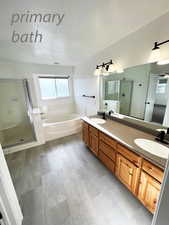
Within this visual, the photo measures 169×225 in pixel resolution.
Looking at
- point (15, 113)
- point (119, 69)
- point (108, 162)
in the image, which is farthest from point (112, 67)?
point (15, 113)

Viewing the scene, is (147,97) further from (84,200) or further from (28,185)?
(28,185)

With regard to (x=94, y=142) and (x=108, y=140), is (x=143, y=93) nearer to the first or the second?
(x=108, y=140)

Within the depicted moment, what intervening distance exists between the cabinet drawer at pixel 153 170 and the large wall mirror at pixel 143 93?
0.70 meters

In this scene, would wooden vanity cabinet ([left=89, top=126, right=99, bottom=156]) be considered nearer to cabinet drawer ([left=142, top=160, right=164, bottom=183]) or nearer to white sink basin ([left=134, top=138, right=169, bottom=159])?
white sink basin ([left=134, top=138, right=169, bottom=159])

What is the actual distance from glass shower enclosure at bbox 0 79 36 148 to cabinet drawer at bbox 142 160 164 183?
2.77 meters

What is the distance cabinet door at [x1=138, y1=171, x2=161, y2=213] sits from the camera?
40.6 inches

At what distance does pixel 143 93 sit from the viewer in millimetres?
1636

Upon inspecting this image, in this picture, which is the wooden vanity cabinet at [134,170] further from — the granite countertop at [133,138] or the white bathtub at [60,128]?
the white bathtub at [60,128]

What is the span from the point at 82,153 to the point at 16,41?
8.78 feet

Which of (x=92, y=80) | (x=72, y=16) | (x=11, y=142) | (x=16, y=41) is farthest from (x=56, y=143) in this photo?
(x=72, y=16)

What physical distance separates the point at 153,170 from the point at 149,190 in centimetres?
28

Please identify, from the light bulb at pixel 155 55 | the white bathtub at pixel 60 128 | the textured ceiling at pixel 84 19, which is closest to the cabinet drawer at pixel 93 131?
the white bathtub at pixel 60 128

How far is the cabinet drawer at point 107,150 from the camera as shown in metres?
1.59

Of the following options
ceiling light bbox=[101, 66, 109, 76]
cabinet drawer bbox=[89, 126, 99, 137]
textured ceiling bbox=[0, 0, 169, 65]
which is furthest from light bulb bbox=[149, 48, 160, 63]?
cabinet drawer bbox=[89, 126, 99, 137]
